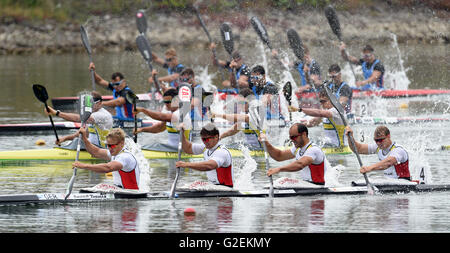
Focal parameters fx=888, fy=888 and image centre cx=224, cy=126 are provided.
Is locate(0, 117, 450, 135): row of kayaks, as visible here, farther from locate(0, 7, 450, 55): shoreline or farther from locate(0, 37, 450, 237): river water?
locate(0, 7, 450, 55): shoreline

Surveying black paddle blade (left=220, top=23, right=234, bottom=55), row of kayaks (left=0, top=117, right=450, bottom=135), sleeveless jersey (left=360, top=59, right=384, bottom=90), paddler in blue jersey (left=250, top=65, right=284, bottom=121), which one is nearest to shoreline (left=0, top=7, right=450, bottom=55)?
sleeveless jersey (left=360, top=59, right=384, bottom=90)

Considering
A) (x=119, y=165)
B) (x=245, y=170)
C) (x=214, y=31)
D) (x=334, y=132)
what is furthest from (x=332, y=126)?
(x=214, y=31)

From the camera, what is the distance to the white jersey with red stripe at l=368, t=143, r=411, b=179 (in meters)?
14.4

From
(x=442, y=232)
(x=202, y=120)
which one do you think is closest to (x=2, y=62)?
(x=202, y=120)

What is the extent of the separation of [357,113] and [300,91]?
2.04 m

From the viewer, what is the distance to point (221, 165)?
1389cm

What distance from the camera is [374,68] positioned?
26.4 m

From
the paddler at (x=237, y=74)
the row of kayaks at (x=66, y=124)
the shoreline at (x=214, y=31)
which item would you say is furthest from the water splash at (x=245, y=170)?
the shoreline at (x=214, y=31)

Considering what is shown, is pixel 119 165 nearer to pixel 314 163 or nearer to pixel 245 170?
pixel 314 163

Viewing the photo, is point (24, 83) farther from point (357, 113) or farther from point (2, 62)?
point (357, 113)

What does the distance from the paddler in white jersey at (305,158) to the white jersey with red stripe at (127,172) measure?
2.08 m

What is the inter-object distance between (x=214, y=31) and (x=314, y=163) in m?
33.0

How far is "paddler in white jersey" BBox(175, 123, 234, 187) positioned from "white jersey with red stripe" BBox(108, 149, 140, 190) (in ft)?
2.17

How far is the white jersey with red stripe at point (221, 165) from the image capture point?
13805 millimetres
